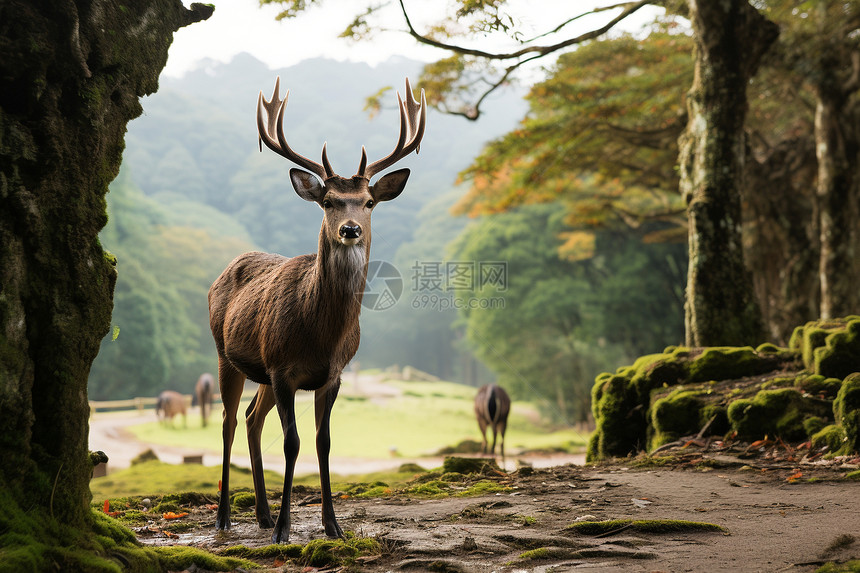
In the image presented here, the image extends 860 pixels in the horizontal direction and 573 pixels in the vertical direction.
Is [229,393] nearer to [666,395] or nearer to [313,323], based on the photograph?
[313,323]

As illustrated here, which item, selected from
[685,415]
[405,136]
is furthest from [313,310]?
[685,415]

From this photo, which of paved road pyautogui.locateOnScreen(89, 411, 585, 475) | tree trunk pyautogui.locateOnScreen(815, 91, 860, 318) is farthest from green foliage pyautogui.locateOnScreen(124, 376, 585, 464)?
tree trunk pyautogui.locateOnScreen(815, 91, 860, 318)

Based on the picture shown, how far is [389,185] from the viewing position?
479 cm

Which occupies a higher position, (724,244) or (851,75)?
(851,75)

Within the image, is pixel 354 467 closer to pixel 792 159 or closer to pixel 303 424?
pixel 303 424

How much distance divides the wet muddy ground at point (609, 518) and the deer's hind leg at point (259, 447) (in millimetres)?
112

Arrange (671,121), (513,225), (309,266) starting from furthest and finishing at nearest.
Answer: (513,225)
(671,121)
(309,266)

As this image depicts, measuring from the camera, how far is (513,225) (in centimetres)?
2675

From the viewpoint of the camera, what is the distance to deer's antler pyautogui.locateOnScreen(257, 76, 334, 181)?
4656mm

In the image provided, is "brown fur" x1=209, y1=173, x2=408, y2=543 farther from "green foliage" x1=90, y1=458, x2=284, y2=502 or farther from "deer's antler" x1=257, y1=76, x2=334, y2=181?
"green foliage" x1=90, y1=458, x2=284, y2=502

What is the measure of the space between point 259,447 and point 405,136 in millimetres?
2482

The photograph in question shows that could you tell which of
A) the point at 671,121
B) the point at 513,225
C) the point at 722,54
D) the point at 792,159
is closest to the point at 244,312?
the point at 722,54

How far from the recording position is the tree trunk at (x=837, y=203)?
12156 mm

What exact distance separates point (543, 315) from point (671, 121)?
34.8 ft
